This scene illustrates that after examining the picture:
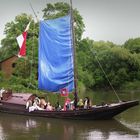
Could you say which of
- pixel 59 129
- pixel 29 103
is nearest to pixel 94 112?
pixel 59 129

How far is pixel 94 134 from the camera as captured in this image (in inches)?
859

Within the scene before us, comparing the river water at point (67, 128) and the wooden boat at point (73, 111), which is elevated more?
the wooden boat at point (73, 111)

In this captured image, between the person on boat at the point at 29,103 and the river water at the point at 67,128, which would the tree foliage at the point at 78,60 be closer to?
the person on boat at the point at 29,103

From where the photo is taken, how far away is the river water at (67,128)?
21.3 meters

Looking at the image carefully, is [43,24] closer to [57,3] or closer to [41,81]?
[41,81]

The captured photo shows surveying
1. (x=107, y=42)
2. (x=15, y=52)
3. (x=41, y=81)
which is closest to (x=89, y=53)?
(x=15, y=52)

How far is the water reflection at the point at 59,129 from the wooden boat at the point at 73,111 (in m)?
0.42

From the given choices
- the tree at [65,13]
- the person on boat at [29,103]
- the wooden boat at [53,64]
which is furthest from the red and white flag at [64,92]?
the tree at [65,13]

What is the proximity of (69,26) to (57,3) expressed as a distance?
34.0 metres

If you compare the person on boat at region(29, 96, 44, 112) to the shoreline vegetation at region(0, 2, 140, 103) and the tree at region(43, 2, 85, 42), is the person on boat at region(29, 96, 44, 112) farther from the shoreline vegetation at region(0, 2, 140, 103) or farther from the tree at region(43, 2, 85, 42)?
the tree at region(43, 2, 85, 42)

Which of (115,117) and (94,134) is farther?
(115,117)

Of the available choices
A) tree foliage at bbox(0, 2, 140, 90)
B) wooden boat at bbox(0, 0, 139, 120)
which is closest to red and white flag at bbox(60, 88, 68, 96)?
wooden boat at bbox(0, 0, 139, 120)

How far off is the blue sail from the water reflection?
3.07 meters

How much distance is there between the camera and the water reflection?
2130cm
